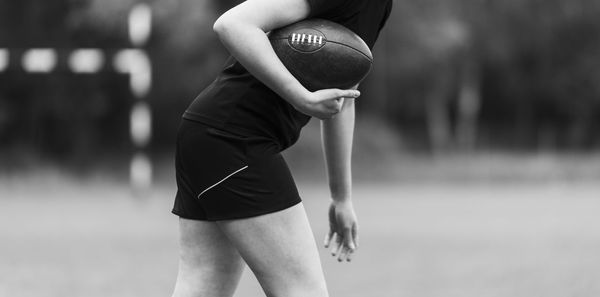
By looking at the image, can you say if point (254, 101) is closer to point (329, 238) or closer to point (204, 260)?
point (204, 260)

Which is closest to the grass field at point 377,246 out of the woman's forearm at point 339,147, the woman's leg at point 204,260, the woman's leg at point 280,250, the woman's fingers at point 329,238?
the woman's fingers at point 329,238

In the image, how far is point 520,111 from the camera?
46.7 meters

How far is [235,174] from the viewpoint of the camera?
9.98ft

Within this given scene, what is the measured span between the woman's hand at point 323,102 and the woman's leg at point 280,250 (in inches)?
11.5

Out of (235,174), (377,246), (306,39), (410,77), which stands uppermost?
(306,39)

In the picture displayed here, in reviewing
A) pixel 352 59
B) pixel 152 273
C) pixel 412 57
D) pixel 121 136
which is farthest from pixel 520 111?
pixel 352 59

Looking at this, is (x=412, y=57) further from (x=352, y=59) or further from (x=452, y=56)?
(x=352, y=59)

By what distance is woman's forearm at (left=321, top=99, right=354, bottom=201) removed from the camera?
3400 mm

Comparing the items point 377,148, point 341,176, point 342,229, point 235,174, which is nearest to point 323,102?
point 235,174

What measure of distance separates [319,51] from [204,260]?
72cm

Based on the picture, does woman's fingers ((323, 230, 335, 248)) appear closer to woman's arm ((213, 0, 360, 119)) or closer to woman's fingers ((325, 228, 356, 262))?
woman's fingers ((325, 228, 356, 262))

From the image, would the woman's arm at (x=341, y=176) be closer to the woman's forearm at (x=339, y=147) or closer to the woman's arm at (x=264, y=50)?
the woman's forearm at (x=339, y=147)

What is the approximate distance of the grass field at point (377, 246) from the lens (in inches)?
288

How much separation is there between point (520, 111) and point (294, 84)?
4479cm
